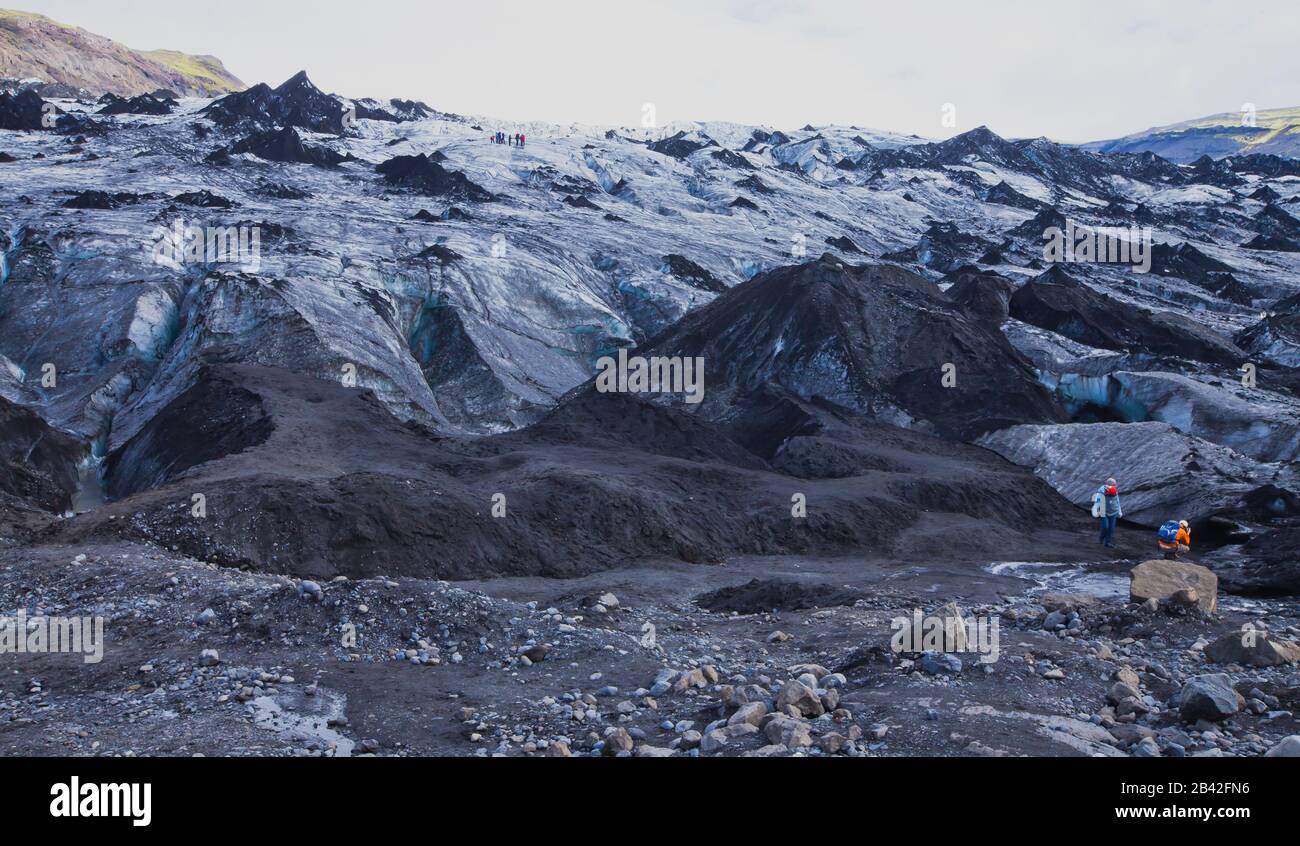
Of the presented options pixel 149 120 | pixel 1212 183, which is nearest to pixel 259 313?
pixel 149 120

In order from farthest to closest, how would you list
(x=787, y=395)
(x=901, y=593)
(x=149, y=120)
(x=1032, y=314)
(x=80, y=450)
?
(x=149, y=120) → (x=1032, y=314) → (x=787, y=395) → (x=80, y=450) → (x=901, y=593)

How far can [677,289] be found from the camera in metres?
45.8

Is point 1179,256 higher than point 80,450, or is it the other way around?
point 1179,256

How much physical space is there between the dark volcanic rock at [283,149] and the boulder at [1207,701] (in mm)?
59998

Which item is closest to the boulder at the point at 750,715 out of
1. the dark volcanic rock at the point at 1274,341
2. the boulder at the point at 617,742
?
the boulder at the point at 617,742

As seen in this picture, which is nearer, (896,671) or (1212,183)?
(896,671)

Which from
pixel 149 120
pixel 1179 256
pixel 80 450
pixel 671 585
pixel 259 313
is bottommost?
pixel 671 585

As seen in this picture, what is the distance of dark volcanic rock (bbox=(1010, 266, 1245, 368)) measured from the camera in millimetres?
35344

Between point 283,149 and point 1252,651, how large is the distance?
6068cm

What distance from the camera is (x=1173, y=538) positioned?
15.4 meters

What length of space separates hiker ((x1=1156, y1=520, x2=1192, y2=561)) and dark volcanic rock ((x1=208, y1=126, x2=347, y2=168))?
55226mm

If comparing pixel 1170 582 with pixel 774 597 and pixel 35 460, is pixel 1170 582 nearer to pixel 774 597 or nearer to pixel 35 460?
pixel 774 597
